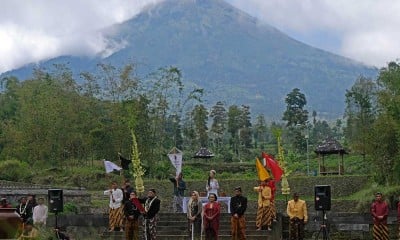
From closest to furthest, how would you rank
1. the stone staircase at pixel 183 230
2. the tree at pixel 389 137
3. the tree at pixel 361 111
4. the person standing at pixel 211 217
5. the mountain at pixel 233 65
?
the person standing at pixel 211 217 → the stone staircase at pixel 183 230 → the tree at pixel 389 137 → the tree at pixel 361 111 → the mountain at pixel 233 65

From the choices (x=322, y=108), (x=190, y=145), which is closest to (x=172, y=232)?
(x=190, y=145)

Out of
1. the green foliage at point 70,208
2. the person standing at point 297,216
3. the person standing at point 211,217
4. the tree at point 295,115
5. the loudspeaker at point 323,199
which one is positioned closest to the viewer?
the person standing at point 211,217

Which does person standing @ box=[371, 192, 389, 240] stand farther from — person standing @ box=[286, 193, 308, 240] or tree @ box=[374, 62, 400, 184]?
tree @ box=[374, 62, 400, 184]

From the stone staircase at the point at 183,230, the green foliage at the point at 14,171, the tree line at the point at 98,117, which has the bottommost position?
the stone staircase at the point at 183,230

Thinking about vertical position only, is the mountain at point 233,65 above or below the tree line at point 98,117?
above

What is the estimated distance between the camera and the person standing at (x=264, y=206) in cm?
1677

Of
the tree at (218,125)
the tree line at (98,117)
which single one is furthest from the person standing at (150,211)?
the tree at (218,125)

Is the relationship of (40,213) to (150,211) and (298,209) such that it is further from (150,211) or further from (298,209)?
(298,209)

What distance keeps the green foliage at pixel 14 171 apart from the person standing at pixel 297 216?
64.9 ft

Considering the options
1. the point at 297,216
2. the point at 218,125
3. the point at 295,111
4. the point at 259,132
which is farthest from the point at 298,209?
the point at 259,132

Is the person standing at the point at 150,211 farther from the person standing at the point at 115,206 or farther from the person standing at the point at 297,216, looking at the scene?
the person standing at the point at 297,216

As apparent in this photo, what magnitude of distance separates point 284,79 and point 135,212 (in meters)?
174

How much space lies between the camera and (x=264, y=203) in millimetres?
16781

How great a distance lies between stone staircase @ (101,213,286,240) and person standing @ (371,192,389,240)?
2.38 meters
